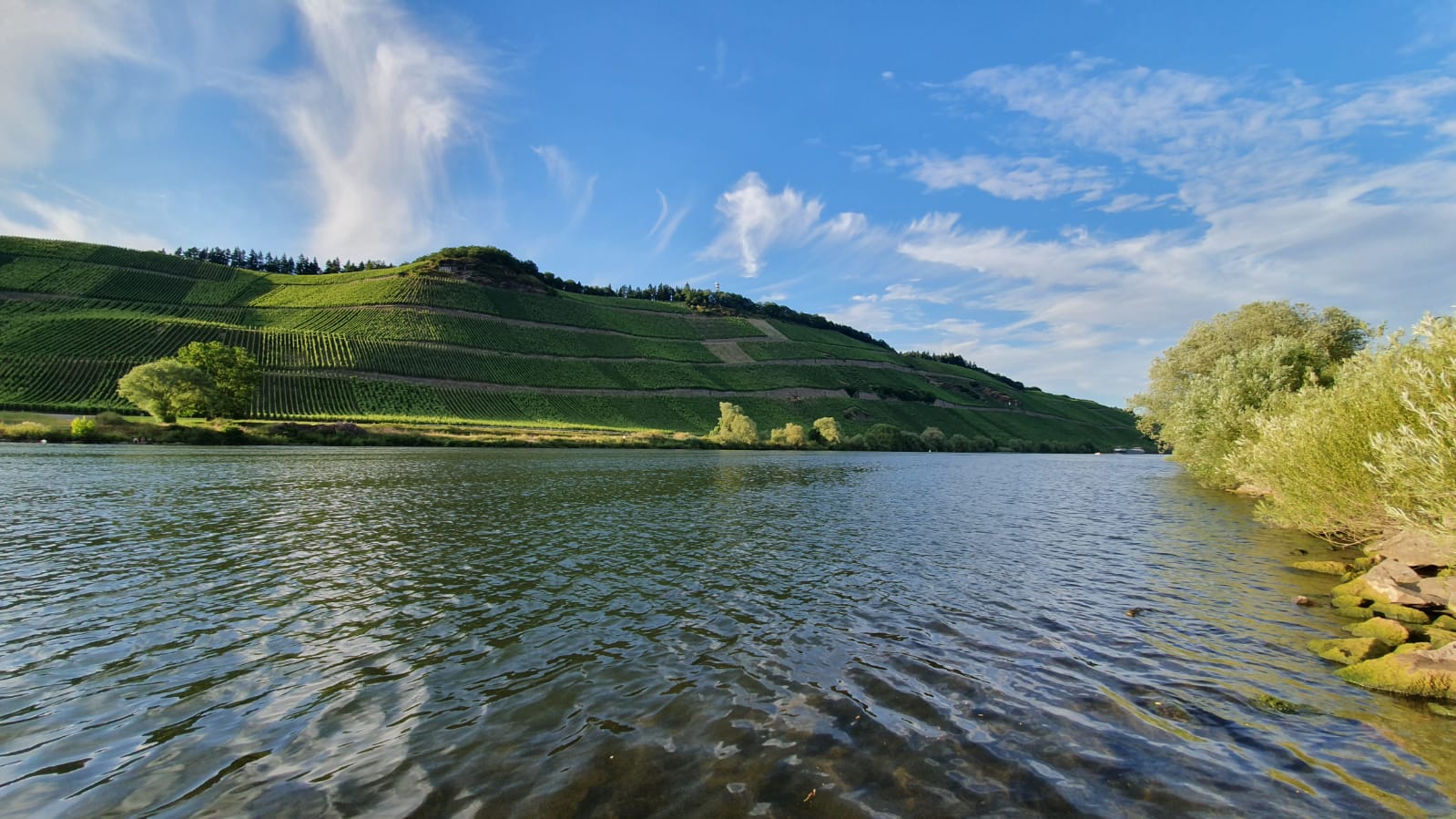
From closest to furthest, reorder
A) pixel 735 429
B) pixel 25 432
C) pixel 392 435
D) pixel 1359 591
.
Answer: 1. pixel 1359 591
2. pixel 25 432
3. pixel 392 435
4. pixel 735 429

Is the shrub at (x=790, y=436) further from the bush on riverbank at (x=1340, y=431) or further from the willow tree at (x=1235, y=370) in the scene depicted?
the bush on riverbank at (x=1340, y=431)

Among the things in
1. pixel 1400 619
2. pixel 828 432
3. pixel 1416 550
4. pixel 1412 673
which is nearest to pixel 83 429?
pixel 1412 673

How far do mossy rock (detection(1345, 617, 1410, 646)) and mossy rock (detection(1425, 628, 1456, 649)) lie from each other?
38 centimetres

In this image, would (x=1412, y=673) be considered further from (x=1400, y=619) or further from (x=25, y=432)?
(x=25, y=432)

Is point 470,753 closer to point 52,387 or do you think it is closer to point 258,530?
point 258,530

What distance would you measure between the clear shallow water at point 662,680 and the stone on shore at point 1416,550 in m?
2.68

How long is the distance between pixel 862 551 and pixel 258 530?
25.4 meters

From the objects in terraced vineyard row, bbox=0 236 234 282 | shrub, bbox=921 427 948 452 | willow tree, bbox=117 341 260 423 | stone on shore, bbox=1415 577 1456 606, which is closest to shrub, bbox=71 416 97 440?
willow tree, bbox=117 341 260 423

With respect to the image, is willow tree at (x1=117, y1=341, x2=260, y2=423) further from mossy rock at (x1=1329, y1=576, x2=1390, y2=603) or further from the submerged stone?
mossy rock at (x1=1329, y1=576, x2=1390, y2=603)

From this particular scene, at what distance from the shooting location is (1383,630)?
14211 millimetres

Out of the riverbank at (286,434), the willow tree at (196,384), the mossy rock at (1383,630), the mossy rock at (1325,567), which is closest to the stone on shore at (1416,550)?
the mossy rock at (1325,567)

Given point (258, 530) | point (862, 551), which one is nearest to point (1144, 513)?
point (862, 551)

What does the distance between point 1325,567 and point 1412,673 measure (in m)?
14.6

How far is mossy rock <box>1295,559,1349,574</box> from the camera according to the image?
874 inches
